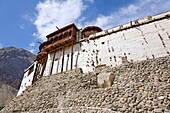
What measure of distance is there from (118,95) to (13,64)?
5672 cm

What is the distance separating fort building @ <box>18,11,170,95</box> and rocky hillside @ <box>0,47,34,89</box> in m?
31.7

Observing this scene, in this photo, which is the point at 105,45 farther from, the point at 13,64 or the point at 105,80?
the point at 13,64

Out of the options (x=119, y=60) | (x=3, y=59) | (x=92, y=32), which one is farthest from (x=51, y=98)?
(x=3, y=59)

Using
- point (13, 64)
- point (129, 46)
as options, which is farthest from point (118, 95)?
point (13, 64)

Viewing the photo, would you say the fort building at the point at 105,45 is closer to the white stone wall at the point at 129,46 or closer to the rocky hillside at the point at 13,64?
the white stone wall at the point at 129,46

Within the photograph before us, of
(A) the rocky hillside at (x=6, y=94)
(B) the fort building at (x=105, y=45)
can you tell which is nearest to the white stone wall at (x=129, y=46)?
(B) the fort building at (x=105, y=45)

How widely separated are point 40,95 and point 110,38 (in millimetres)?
9183

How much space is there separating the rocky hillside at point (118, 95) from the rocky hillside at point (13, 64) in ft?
129

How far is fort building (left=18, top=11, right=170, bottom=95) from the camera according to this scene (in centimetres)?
1341

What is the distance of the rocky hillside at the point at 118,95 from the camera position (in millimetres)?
6551

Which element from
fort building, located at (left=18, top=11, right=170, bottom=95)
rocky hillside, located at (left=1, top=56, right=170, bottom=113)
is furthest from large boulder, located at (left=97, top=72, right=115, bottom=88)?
fort building, located at (left=18, top=11, right=170, bottom=95)

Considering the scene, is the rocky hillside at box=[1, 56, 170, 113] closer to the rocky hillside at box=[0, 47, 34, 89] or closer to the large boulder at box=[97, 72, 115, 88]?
the large boulder at box=[97, 72, 115, 88]

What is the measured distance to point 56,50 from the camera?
19.9 metres

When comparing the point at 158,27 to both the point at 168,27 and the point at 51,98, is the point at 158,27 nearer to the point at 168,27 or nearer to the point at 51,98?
the point at 168,27
